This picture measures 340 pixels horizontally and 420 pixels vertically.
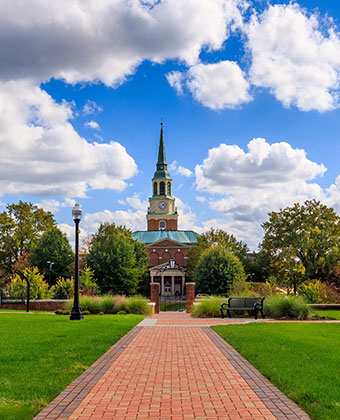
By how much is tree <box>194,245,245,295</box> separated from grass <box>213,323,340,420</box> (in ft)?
109

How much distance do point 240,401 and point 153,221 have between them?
95.9 m

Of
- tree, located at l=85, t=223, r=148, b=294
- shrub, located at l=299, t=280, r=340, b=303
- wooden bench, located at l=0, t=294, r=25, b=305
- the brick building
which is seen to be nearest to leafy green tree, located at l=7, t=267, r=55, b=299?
wooden bench, located at l=0, t=294, r=25, b=305

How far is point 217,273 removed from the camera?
4888 cm

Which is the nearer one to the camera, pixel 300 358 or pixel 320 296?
pixel 300 358

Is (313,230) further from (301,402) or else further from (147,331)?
(301,402)

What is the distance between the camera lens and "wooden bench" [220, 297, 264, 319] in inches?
773

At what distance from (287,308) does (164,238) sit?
214 ft

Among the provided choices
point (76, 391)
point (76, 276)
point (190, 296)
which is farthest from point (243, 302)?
point (76, 391)

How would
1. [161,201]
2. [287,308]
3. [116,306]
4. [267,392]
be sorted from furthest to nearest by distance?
1. [161,201]
2. [116,306]
3. [287,308]
4. [267,392]

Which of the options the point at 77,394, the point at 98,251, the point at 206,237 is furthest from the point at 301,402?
the point at 206,237

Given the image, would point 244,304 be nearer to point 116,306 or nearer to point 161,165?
point 116,306

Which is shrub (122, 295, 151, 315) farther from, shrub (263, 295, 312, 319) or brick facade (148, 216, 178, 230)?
brick facade (148, 216, 178, 230)

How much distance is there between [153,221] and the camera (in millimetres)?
102000

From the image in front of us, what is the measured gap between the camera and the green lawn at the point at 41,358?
240 inches
